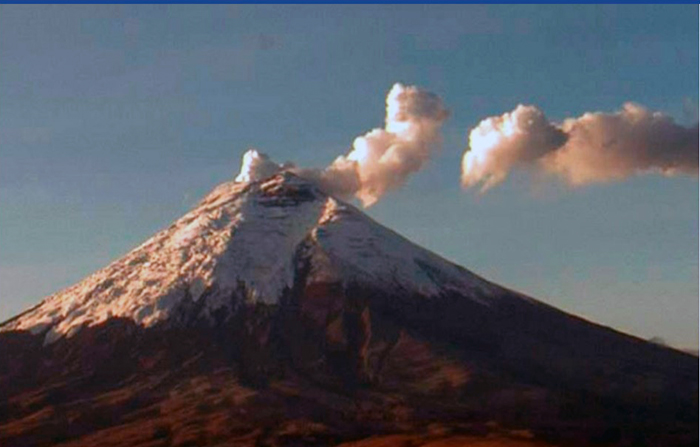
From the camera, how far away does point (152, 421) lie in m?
179

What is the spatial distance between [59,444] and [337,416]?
34.7 metres

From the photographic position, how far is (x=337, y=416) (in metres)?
176

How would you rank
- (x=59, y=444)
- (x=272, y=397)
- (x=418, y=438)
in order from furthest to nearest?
1. (x=272, y=397)
2. (x=59, y=444)
3. (x=418, y=438)

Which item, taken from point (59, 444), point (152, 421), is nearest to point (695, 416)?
point (152, 421)

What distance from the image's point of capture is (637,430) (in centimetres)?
17238

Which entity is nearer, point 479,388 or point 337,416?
point 337,416

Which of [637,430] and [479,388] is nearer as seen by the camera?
[637,430]

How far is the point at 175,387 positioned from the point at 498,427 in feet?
162

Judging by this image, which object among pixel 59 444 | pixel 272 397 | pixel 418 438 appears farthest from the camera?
pixel 272 397

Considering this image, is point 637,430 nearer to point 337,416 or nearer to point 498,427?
point 498,427

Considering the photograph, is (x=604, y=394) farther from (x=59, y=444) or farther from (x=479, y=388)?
(x=59, y=444)

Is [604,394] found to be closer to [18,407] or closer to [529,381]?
[529,381]

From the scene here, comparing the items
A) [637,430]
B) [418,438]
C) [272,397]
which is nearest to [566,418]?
[637,430]

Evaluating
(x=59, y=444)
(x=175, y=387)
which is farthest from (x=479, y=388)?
(x=59, y=444)
